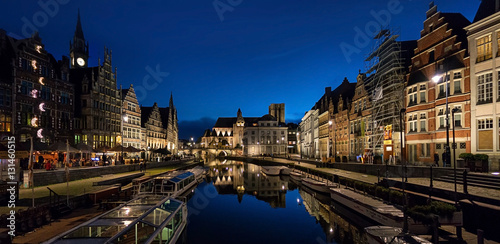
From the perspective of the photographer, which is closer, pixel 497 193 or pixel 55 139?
pixel 497 193

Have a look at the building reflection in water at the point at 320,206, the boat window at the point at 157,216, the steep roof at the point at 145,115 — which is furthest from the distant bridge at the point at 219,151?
the boat window at the point at 157,216

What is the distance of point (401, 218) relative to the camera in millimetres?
15078

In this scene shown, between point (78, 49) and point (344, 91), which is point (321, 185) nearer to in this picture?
point (344, 91)

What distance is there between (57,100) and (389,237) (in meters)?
42.0

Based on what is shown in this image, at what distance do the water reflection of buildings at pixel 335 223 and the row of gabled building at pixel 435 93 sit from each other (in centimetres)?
671

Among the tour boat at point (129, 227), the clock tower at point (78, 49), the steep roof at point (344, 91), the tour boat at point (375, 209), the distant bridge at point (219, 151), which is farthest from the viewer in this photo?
the distant bridge at point (219, 151)

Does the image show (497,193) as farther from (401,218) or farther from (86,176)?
(86,176)

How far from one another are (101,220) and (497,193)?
64.0 ft

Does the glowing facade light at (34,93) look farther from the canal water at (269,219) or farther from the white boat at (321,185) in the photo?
the white boat at (321,185)

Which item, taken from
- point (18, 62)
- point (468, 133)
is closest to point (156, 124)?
point (18, 62)

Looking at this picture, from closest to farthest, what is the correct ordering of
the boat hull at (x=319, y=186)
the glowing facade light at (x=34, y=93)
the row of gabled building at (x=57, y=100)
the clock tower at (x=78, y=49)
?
the boat hull at (x=319, y=186), the row of gabled building at (x=57, y=100), the glowing facade light at (x=34, y=93), the clock tower at (x=78, y=49)

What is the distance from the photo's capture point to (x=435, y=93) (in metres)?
29.7

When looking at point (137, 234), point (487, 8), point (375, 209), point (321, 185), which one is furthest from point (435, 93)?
point (137, 234)

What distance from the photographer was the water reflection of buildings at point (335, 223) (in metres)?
17.0
